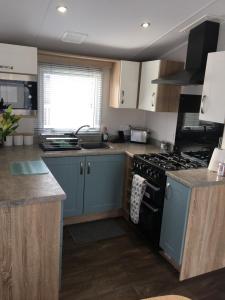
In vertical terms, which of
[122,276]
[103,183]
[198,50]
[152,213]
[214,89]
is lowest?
[122,276]

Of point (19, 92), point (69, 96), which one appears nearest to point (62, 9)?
point (19, 92)

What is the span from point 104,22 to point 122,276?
2.42m

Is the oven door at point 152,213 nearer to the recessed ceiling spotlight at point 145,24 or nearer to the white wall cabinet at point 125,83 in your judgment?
the white wall cabinet at point 125,83

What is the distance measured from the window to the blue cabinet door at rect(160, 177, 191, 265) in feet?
5.53

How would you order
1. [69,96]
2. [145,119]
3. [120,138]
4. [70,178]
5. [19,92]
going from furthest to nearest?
[145,119] < [120,138] < [69,96] < [70,178] < [19,92]

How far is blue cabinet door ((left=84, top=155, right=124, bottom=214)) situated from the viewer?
302 centimetres

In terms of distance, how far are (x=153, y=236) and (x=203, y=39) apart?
2065mm

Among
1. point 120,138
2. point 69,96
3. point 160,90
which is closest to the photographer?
point 160,90

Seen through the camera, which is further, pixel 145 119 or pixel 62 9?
pixel 145 119

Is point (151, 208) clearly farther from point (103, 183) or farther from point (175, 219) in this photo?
point (103, 183)

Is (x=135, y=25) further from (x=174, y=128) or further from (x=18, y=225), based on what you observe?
(x=18, y=225)

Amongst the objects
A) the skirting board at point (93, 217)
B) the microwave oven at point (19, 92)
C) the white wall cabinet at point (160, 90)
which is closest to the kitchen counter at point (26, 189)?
the microwave oven at point (19, 92)

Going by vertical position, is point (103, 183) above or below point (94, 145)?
below

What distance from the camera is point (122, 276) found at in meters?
2.30
